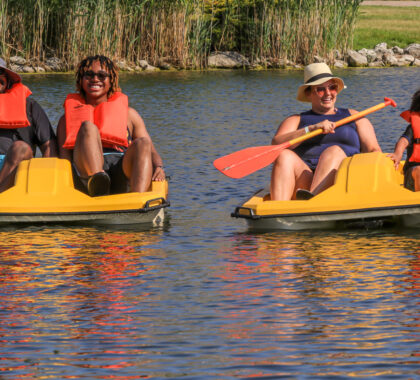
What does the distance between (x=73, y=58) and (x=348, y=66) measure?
6976 millimetres

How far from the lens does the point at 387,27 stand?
37.8 metres

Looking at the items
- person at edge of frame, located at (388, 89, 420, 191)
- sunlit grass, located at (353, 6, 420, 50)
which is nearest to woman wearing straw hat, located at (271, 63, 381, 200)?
A: person at edge of frame, located at (388, 89, 420, 191)

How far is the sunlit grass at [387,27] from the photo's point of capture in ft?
111

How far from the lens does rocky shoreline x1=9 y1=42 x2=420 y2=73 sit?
2552 cm

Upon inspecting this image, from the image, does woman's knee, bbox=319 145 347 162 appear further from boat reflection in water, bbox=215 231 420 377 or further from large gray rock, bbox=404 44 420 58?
large gray rock, bbox=404 44 420 58

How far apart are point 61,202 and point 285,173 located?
1466 millimetres

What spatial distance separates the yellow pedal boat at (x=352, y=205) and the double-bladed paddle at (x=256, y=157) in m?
0.41

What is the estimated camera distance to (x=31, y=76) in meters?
24.5

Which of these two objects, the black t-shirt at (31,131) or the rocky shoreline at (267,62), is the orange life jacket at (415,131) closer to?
the black t-shirt at (31,131)

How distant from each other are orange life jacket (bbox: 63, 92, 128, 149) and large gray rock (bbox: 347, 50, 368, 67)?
798 inches

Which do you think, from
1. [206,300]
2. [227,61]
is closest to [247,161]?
[206,300]

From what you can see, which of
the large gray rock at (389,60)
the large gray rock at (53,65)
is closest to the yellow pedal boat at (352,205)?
the large gray rock at (53,65)

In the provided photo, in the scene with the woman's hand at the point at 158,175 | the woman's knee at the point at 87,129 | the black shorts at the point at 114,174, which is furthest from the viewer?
the woman's hand at the point at 158,175

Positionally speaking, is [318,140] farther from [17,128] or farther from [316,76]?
[17,128]
